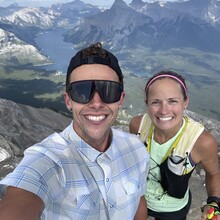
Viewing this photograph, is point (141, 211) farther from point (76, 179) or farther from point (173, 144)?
point (76, 179)

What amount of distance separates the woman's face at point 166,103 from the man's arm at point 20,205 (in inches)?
147

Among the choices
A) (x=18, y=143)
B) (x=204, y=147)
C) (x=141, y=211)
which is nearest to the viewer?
(x=141, y=211)

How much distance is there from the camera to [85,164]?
4301 millimetres

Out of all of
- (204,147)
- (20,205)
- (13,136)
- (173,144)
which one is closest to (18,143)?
(13,136)

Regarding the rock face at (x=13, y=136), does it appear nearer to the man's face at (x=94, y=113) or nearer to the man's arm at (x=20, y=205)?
the man's face at (x=94, y=113)

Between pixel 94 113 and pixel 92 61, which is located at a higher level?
pixel 92 61

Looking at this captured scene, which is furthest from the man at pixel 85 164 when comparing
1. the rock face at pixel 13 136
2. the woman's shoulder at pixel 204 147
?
the rock face at pixel 13 136

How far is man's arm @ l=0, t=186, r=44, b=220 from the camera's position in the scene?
3.34m

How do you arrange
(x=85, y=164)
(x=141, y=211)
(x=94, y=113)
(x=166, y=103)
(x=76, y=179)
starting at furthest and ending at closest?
(x=166, y=103)
(x=141, y=211)
(x=94, y=113)
(x=85, y=164)
(x=76, y=179)

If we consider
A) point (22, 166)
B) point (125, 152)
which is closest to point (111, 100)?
point (125, 152)

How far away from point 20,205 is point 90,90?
6.78 ft

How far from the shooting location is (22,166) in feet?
12.6

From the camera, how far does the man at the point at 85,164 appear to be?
3.70 meters

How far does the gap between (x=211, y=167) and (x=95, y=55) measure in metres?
4.12
